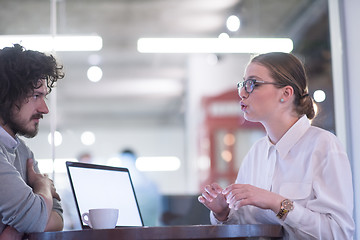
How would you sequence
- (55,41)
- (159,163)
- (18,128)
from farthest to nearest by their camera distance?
(159,163) < (55,41) < (18,128)

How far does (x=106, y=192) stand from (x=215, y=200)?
463mm

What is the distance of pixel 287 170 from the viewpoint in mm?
2322

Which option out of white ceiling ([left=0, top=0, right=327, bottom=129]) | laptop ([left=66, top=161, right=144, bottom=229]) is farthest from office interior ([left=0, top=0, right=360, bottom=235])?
laptop ([left=66, top=161, right=144, bottom=229])

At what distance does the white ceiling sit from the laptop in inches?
88.1

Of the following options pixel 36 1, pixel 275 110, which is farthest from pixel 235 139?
pixel 275 110

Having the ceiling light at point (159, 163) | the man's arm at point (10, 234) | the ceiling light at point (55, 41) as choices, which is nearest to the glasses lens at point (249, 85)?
the man's arm at point (10, 234)

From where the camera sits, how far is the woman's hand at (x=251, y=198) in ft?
6.61

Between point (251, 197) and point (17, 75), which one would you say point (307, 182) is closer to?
point (251, 197)

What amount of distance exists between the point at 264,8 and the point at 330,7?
3223 mm

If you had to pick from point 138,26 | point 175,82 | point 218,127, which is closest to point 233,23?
point 138,26

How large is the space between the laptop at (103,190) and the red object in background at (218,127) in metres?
7.72

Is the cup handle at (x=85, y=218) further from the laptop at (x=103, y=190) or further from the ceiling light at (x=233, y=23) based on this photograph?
the ceiling light at (x=233, y=23)

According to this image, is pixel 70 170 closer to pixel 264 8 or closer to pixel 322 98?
pixel 322 98

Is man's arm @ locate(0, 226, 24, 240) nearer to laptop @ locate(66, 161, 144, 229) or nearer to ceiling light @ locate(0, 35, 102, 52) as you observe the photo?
laptop @ locate(66, 161, 144, 229)
